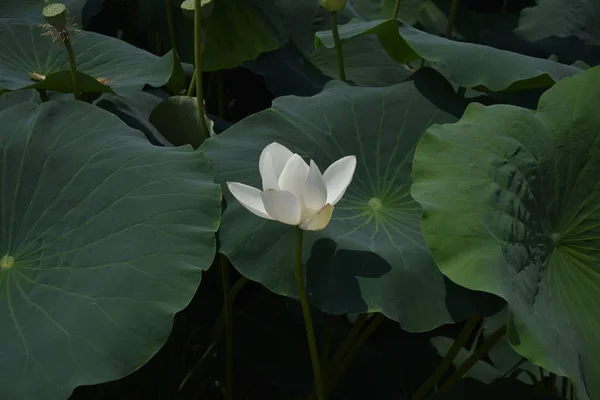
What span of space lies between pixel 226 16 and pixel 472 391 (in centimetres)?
113

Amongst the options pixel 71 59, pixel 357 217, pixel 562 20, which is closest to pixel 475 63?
pixel 357 217

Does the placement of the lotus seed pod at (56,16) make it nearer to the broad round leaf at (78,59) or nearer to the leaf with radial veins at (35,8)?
the broad round leaf at (78,59)

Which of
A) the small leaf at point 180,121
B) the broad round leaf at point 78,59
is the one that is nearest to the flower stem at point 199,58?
the small leaf at point 180,121

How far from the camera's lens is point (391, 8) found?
84.6 inches

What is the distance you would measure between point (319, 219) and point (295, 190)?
47 mm

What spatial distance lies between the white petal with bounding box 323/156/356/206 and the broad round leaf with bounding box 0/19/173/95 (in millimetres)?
544

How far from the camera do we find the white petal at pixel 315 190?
3.05 ft

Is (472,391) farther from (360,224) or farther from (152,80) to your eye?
(152,80)

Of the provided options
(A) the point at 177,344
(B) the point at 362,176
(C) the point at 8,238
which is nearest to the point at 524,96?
(B) the point at 362,176

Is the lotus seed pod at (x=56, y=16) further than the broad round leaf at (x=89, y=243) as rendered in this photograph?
Yes

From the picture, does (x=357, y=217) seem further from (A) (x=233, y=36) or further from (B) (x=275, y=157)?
(A) (x=233, y=36)

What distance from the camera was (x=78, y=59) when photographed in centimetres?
161

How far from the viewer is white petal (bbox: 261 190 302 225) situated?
0.92m

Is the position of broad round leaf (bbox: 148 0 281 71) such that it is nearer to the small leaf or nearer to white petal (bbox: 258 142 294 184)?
the small leaf
